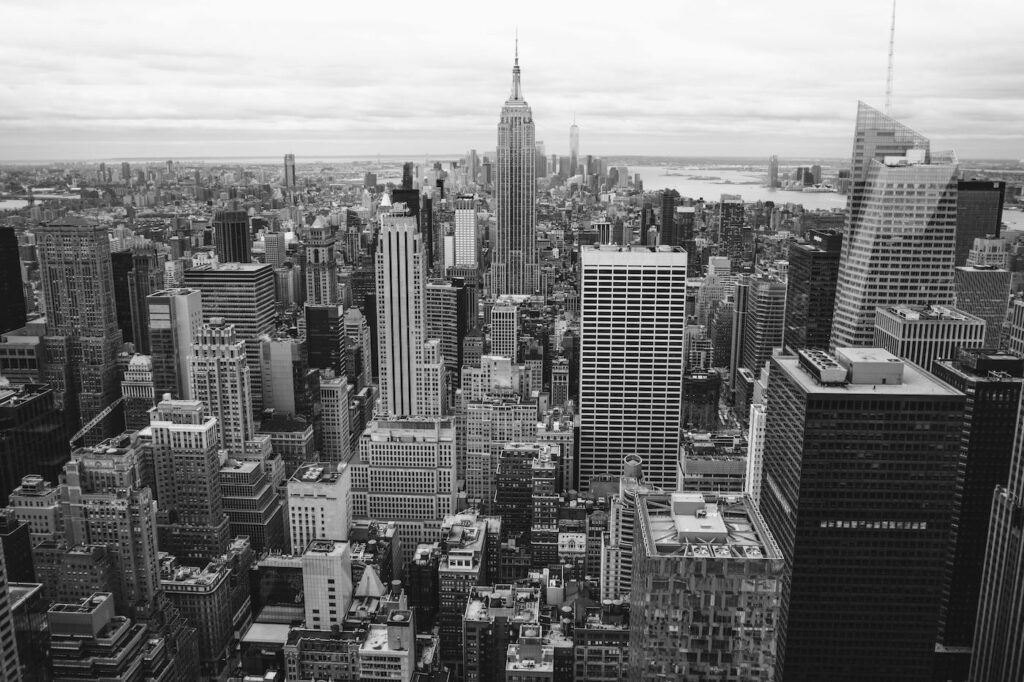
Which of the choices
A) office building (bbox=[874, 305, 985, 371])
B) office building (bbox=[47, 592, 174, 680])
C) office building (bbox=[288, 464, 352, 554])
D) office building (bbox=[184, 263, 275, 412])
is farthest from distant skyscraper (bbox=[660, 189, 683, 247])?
office building (bbox=[47, 592, 174, 680])

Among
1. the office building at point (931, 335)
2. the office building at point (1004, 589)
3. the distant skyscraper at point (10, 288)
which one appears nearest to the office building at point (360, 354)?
the distant skyscraper at point (10, 288)

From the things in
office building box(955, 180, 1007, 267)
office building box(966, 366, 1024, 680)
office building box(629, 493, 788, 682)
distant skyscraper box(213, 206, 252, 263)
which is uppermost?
office building box(955, 180, 1007, 267)

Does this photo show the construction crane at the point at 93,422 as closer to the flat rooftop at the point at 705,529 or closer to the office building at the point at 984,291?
the flat rooftop at the point at 705,529

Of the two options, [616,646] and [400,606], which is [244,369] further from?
[616,646]

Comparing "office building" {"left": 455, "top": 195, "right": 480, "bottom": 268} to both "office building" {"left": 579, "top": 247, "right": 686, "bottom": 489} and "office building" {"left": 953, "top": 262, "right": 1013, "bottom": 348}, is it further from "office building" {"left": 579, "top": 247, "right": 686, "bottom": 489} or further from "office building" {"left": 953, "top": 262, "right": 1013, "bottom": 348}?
"office building" {"left": 953, "top": 262, "right": 1013, "bottom": 348}

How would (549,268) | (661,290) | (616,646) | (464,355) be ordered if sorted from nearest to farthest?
1. (616,646)
2. (661,290)
3. (464,355)
4. (549,268)

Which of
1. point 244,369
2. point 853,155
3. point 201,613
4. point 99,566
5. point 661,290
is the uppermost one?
point 853,155

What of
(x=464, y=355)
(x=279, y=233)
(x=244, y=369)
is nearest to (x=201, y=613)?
(x=244, y=369)
